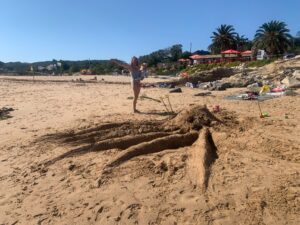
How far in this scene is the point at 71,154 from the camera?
6.00 metres

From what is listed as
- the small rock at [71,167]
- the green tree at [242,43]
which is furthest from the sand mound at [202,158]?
the green tree at [242,43]

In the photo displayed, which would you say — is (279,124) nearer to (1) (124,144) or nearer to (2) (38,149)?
(1) (124,144)

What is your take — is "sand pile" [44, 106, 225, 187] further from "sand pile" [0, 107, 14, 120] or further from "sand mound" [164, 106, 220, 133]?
"sand pile" [0, 107, 14, 120]

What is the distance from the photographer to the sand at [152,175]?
403 centimetres

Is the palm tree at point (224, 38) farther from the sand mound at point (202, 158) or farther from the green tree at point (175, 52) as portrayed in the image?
the sand mound at point (202, 158)

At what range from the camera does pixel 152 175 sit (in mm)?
4988

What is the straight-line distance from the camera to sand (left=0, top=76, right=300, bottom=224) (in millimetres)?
4031

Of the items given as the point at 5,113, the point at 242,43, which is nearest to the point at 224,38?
the point at 242,43

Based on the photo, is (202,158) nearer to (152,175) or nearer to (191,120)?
(152,175)

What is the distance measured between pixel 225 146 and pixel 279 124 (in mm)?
1925

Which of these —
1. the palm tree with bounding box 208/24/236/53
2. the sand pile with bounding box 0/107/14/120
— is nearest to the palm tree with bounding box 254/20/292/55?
the palm tree with bounding box 208/24/236/53

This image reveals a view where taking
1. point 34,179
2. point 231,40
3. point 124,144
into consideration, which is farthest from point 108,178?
point 231,40

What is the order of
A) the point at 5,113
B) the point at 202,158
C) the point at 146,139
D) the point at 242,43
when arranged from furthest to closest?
1. the point at 242,43
2. the point at 5,113
3. the point at 146,139
4. the point at 202,158

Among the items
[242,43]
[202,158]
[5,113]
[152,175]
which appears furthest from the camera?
[242,43]
